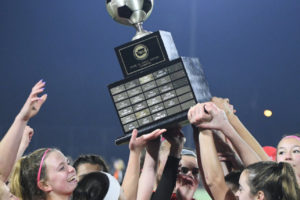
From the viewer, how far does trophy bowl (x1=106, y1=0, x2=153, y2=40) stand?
2.26 m

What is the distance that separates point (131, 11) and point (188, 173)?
2.36ft

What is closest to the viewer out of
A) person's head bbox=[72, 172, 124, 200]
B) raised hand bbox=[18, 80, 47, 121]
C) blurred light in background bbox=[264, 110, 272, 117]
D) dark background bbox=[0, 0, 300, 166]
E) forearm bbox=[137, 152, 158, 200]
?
person's head bbox=[72, 172, 124, 200]

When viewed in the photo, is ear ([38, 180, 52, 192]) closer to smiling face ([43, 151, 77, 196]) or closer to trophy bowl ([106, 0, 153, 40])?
smiling face ([43, 151, 77, 196])

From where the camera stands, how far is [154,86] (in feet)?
6.88

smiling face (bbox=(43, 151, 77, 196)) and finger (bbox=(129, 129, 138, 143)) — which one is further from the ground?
finger (bbox=(129, 129, 138, 143))

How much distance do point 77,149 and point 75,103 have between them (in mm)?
1841

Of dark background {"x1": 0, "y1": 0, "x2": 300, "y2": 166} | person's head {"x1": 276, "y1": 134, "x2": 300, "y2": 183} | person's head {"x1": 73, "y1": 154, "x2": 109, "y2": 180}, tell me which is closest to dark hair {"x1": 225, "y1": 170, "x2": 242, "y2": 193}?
person's head {"x1": 276, "y1": 134, "x2": 300, "y2": 183}

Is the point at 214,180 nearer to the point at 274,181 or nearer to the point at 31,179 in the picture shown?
the point at 274,181

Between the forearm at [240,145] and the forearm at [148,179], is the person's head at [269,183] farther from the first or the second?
the forearm at [148,179]

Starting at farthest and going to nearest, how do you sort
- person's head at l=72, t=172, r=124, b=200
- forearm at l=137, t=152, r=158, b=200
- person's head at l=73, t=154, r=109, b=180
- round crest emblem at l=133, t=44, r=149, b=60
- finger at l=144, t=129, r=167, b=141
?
person's head at l=73, t=154, r=109, b=180 < round crest emblem at l=133, t=44, r=149, b=60 < forearm at l=137, t=152, r=158, b=200 < finger at l=144, t=129, r=167, b=141 < person's head at l=72, t=172, r=124, b=200

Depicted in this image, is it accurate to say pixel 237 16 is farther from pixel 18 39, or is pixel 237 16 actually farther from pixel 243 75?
pixel 18 39

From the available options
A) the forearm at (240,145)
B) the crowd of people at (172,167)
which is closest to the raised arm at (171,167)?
the crowd of people at (172,167)

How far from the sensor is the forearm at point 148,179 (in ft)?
6.77

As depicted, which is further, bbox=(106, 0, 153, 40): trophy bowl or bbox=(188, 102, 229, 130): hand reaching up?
bbox=(106, 0, 153, 40): trophy bowl
